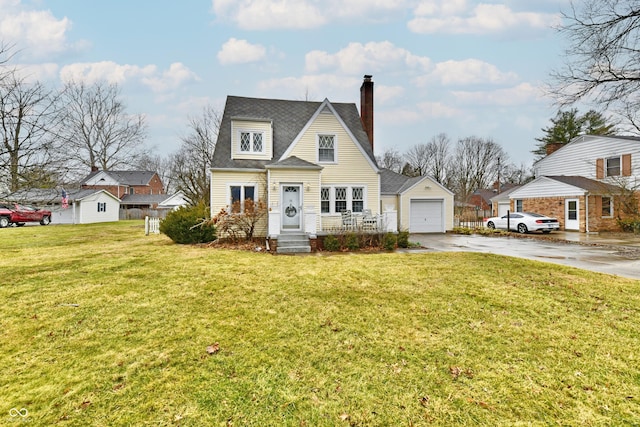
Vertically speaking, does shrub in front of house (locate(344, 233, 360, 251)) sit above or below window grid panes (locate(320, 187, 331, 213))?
below

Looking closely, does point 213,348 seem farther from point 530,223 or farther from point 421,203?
point 530,223

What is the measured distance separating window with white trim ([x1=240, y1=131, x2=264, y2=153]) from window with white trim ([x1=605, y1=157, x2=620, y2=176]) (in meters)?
24.7

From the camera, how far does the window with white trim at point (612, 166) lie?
2130cm

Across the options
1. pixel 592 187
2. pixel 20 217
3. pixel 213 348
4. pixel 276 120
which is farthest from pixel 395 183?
pixel 20 217

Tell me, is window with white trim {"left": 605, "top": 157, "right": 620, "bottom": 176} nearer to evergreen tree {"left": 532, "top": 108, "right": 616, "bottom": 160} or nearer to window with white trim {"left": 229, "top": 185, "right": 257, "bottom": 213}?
evergreen tree {"left": 532, "top": 108, "right": 616, "bottom": 160}

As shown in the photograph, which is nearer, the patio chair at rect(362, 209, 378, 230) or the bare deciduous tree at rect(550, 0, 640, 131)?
the bare deciduous tree at rect(550, 0, 640, 131)

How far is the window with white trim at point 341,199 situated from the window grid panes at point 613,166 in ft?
64.2

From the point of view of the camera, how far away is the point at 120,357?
12.3 feet

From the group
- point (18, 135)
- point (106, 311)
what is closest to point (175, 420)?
point (106, 311)

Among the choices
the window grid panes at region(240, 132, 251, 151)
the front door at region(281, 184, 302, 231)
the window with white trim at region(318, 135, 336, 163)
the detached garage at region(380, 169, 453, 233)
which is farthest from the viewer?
the detached garage at region(380, 169, 453, 233)

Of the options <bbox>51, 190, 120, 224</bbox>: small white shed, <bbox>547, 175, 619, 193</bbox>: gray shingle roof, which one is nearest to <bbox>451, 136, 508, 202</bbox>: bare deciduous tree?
<bbox>547, 175, 619, 193</bbox>: gray shingle roof

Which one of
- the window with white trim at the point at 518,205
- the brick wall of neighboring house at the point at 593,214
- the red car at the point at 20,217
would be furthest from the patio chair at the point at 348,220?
the red car at the point at 20,217

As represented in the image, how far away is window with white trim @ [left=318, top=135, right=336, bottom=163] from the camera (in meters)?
15.7

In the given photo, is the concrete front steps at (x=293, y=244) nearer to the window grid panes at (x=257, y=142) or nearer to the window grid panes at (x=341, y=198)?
→ the window grid panes at (x=341, y=198)
